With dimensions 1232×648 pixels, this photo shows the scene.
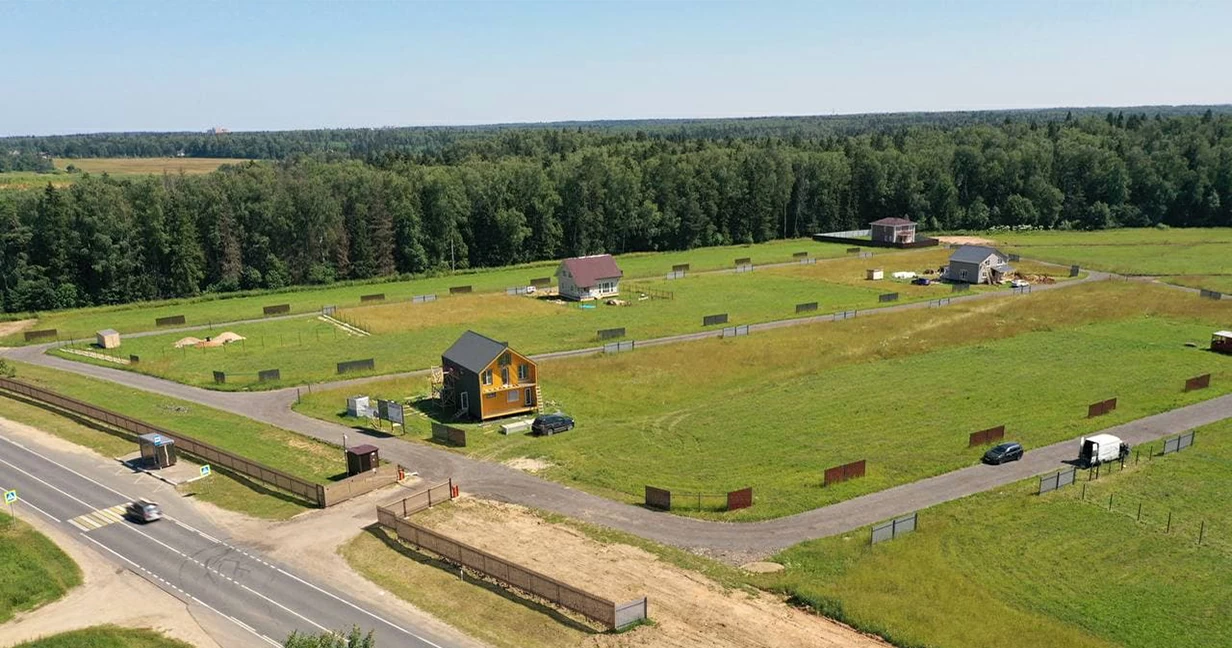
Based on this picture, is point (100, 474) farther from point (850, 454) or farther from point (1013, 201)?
point (1013, 201)

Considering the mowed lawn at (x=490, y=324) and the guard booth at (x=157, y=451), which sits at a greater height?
the guard booth at (x=157, y=451)

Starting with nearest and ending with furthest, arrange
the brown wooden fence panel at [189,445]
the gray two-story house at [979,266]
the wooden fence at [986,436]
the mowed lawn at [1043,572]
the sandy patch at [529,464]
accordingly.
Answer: the mowed lawn at [1043,572]
the brown wooden fence panel at [189,445]
the sandy patch at [529,464]
the wooden fence at [986,436]
the gray two-story house at [979,266]

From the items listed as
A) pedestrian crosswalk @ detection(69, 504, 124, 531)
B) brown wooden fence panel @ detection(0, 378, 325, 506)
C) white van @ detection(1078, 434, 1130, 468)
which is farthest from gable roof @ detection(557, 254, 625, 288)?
pedestrian crosswalk @ detection(69, 504, 124, 531)

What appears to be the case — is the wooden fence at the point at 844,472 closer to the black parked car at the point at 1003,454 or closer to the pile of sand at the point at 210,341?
the black parked car at the point at 1003,454

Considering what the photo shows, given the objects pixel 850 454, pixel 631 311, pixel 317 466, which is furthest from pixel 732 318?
pixel 317 466

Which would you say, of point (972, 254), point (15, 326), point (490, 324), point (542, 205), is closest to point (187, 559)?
point (490, 324)

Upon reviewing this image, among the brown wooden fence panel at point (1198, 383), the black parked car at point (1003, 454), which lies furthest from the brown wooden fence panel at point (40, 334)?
the brown wooden fence panel at point (1198, 383)

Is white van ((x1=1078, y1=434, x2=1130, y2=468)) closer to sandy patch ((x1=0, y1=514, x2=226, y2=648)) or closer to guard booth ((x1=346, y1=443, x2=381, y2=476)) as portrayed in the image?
guard booth ((x1=346, y1=443, x2=381, y2=476))
